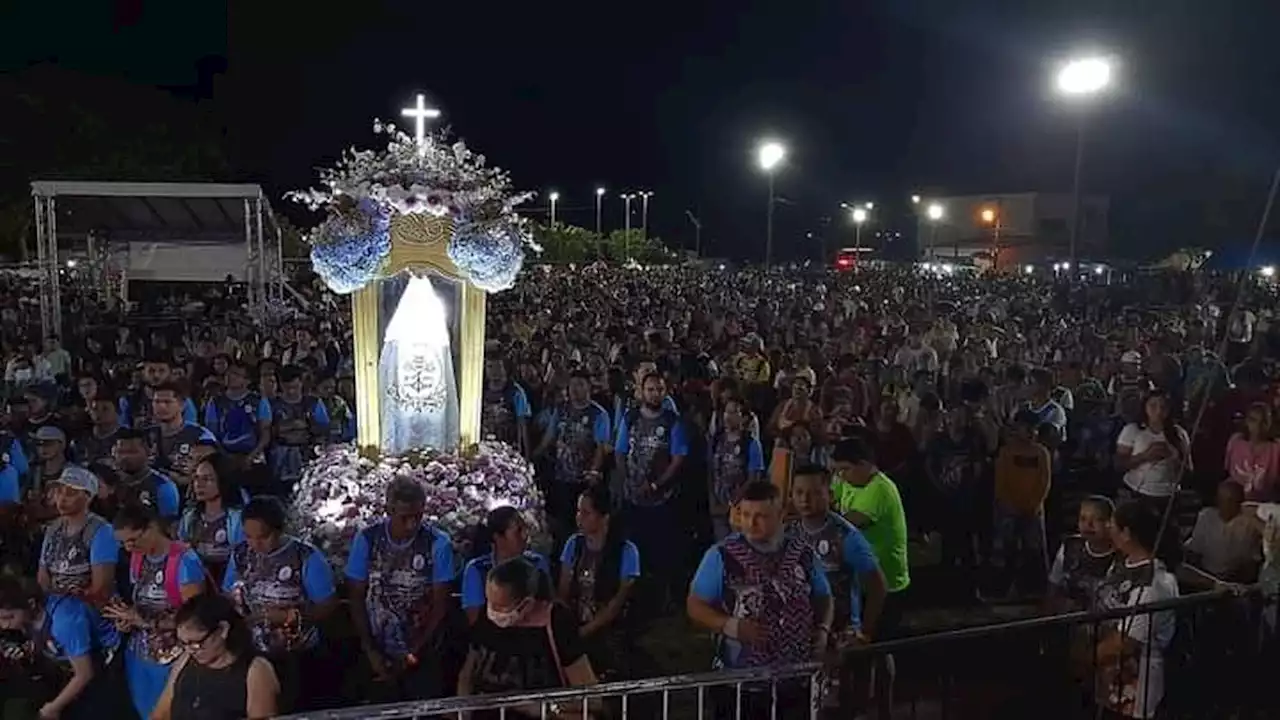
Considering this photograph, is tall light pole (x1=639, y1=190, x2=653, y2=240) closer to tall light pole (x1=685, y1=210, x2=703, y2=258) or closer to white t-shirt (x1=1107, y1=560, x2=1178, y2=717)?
tall light pole (x1=685, y1=210, x2=703, y2=258)

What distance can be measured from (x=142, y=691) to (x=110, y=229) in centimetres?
1915

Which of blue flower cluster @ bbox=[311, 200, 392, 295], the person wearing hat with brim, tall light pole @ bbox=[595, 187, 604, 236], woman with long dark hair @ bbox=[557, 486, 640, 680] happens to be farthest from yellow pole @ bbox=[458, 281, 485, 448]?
tall light pole @ bbox=[595, 187, 604, 236]

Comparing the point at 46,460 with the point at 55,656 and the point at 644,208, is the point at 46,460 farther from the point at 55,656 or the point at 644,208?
the point at 644,208

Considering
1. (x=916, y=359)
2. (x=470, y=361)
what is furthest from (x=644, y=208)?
(x=470, y=361)

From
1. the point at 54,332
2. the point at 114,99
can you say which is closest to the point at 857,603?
the point at 54,332

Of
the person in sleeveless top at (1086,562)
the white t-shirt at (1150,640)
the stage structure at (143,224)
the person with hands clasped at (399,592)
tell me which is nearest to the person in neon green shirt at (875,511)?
the person in sleeveless top at (1086,562)

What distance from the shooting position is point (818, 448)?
8.97 m

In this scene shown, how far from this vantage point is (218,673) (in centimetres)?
443

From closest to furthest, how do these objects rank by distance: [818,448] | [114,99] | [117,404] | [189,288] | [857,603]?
[857,603], [818,448], [117,404], [189,288], [114,99]

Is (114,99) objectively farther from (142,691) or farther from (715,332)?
(142,691)

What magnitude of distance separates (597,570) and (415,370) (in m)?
3.70

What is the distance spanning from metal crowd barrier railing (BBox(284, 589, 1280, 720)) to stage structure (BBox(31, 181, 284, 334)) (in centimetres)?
1357

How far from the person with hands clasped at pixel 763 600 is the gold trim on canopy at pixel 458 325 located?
489cm

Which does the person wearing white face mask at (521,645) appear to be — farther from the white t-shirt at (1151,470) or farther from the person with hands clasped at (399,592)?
the white t-shirt at (1151,470)
